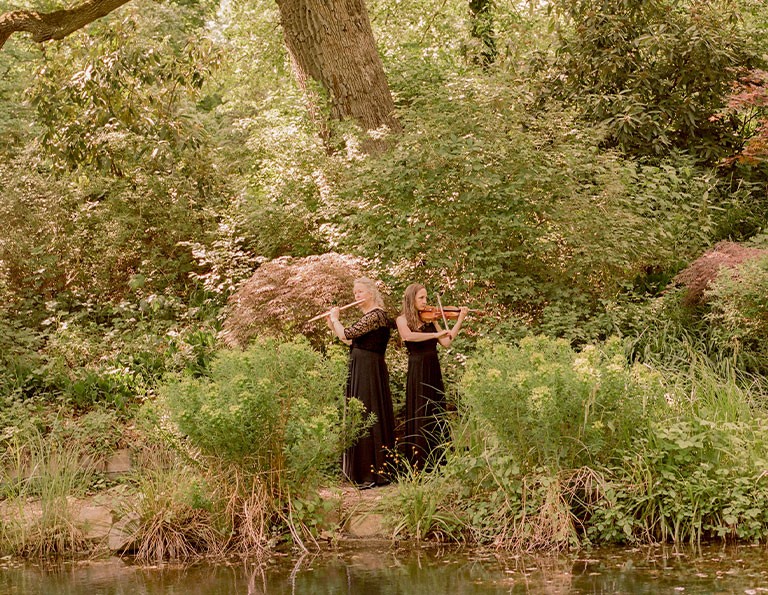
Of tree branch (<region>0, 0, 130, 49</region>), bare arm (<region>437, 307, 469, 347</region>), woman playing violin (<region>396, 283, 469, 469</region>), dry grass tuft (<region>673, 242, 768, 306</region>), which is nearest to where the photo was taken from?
bare arm (<region>437, 307, 469, 347</region>)

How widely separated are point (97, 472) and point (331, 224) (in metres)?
3.56

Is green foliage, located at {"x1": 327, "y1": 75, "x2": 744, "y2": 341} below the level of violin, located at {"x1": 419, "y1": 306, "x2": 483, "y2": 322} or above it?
above

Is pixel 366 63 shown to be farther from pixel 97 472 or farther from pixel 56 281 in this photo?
pixel 97 472

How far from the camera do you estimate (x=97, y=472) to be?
9.87 m

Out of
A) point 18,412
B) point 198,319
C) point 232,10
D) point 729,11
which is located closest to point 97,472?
point 18,412

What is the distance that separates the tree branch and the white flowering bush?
6.76 m

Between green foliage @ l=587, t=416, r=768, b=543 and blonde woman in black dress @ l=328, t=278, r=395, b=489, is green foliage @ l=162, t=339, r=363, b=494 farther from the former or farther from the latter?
green foliage @ l=587, t=416, r=768, b=543

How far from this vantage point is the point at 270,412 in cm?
773

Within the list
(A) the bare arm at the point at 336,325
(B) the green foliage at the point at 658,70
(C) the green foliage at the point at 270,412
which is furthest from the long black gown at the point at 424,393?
(B) the green foliage at the point at 658,70

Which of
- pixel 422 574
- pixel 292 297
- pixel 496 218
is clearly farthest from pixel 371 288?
pixel 422 574

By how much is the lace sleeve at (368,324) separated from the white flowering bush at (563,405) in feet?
4.83

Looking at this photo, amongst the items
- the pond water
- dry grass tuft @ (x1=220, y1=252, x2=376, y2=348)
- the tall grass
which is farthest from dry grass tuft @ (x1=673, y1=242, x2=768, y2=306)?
the tall grass

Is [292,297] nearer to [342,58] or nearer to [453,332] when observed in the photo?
[453,332]

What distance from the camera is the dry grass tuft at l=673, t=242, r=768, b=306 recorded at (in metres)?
10.9
